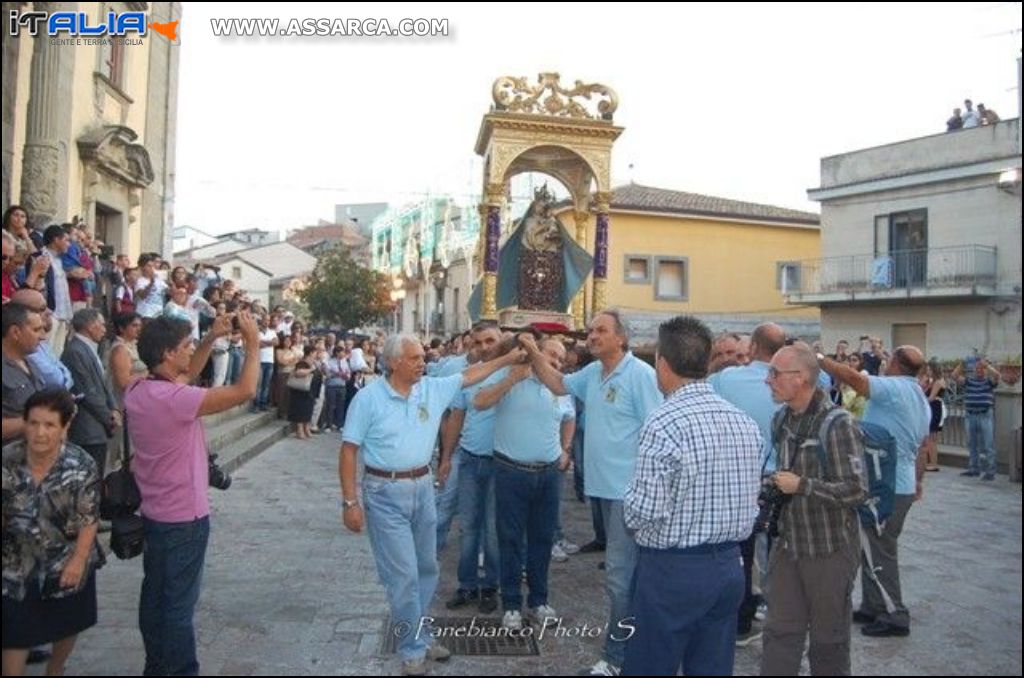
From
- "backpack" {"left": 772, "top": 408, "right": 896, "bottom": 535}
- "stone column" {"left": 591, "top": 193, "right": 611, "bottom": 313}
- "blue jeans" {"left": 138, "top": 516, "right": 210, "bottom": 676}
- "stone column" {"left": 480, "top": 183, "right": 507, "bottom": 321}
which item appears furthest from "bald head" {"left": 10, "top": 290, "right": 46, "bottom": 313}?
"stone column" {"left": 591, "top": 193, "right": 611, "bottom": 313}

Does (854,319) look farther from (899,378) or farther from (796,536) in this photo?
(796,536)

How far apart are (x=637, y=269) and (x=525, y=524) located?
26742mm

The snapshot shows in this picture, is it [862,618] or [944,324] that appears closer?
[862,618]

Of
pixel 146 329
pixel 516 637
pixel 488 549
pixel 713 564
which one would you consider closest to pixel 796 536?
pixel 713 564

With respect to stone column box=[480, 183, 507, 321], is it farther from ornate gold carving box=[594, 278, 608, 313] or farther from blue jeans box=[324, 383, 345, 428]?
blue jeans box=[324, 383, 345, 428]

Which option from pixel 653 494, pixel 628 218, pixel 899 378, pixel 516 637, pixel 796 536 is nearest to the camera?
pixel 653 494

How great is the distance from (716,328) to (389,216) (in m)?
37.6

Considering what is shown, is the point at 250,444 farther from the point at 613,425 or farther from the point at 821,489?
the point at 821,489

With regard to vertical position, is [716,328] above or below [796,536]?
above

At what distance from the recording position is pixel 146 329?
404cm

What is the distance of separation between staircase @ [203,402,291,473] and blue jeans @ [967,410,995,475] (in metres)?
10.9

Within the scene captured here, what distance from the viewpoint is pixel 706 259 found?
106 ft

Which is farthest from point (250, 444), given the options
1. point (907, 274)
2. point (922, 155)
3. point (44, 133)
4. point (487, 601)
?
point (922, 155)

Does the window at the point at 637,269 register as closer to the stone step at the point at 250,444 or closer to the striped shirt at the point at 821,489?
the stone step at the point at 250,444
